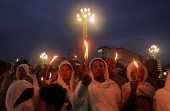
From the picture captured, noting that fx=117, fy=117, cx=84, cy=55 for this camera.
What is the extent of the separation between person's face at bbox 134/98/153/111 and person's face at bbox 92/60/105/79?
97 centimetres

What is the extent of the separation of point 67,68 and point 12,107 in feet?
5.77

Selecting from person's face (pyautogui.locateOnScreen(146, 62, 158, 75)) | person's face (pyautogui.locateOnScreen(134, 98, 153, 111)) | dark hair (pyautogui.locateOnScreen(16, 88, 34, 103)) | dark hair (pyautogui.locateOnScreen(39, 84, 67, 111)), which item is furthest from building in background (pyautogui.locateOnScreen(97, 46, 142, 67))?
dark hair (pyautogui.locateOnScreen(39, 84, 67, 111))

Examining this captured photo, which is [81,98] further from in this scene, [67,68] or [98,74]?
[67,68]

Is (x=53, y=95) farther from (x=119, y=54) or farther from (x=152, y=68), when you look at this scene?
(x=119, y=54)

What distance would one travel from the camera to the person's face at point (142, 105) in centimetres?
249

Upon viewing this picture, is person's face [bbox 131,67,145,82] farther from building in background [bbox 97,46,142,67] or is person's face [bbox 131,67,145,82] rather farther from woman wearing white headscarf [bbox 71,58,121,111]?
building in background [bbox 97,46,142,67]

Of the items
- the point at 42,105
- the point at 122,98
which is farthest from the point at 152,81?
the point at 42,105

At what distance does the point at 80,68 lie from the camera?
4945 millimetres

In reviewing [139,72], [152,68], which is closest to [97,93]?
[139,72]

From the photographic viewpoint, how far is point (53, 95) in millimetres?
2098

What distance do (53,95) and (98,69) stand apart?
49.9 inches

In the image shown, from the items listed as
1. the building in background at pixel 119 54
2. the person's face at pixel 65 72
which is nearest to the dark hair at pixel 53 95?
the person's face at pixel 65 72

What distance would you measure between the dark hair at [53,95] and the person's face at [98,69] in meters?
1.04

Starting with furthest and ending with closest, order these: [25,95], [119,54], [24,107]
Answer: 1. [119,54]
2. [25,95]
3. [24,107]
